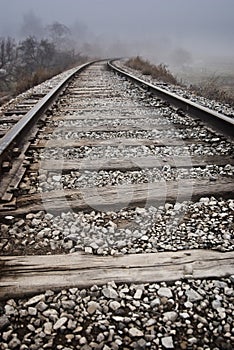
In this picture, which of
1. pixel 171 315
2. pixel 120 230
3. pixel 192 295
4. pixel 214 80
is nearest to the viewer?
pixel 171 315

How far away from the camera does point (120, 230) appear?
7.04 ft

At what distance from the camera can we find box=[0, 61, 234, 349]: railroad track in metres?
1.47

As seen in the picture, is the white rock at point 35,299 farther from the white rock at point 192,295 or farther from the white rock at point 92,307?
the white rock at point 192,295

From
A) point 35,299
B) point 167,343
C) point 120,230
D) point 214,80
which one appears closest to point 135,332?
point 167,343

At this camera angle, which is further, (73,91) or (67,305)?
(73,91)

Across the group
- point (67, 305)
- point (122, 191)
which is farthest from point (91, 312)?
point (122, 191)

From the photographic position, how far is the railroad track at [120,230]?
147 cm

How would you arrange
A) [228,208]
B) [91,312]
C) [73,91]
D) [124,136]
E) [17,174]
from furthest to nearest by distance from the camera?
[73,91], [124,136], [17,174], [228,208], [91,312]

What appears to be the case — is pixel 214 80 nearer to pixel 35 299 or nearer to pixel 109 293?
pixel 109 293

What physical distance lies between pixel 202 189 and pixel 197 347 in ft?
4.70

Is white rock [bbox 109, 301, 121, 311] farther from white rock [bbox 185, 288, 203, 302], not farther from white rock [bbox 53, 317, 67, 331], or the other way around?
white rock [bbox 185, 288, 203, 302]

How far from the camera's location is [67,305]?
152 centimetres

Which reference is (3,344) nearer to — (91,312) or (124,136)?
(91,312)

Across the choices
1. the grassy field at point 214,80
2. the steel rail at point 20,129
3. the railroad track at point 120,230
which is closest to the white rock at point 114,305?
the railroad track at point 120,230
